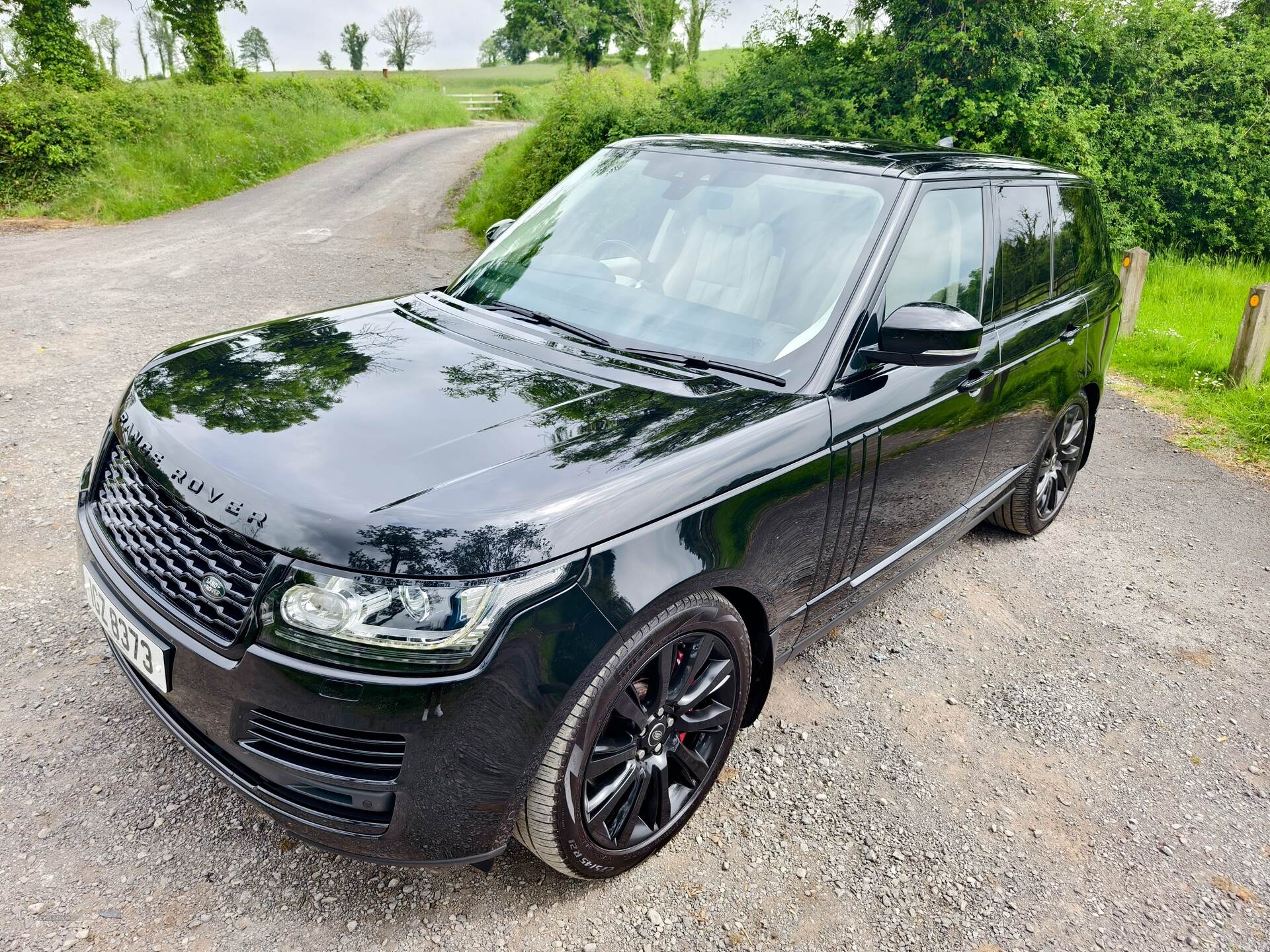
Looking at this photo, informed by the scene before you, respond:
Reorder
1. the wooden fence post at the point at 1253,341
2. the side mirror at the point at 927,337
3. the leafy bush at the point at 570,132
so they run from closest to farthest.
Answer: the side mirror at the point at 927,337
the wooden fence post at the point at 1253,341
the leafy bush at the point at 570,132

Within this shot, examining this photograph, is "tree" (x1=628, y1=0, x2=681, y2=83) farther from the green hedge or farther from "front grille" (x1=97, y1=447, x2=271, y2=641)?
"front grille" (x1=97, y1=447, x2=271, y2=641)

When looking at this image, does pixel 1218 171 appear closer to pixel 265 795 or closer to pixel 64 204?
pixel 265 795

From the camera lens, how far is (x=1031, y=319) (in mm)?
3777

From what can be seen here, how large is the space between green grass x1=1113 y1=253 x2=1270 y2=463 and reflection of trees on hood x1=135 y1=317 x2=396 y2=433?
248 inches

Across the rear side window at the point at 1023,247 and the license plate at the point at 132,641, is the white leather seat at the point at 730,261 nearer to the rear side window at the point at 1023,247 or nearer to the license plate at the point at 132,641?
the rear side window at the point at 1023,247

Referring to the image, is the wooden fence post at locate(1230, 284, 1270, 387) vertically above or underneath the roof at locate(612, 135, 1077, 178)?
underneath

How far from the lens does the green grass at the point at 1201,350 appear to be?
6754mm

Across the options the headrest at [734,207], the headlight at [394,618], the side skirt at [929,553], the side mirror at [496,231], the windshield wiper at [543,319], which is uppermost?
the headrest at [734,207]

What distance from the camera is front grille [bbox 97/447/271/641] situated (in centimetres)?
198

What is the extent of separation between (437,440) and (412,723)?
688 mm

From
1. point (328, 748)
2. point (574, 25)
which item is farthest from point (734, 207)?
point (574, 25)

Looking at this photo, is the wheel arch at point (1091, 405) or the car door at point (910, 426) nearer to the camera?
the car door at point (910, 426)

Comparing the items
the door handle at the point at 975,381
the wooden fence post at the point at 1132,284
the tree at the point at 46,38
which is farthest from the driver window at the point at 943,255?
the tree at the point at 46,38

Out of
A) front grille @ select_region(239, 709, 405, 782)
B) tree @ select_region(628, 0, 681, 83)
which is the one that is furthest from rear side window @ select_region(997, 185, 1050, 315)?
tree @ select_region(628, 0, 681, 83)
